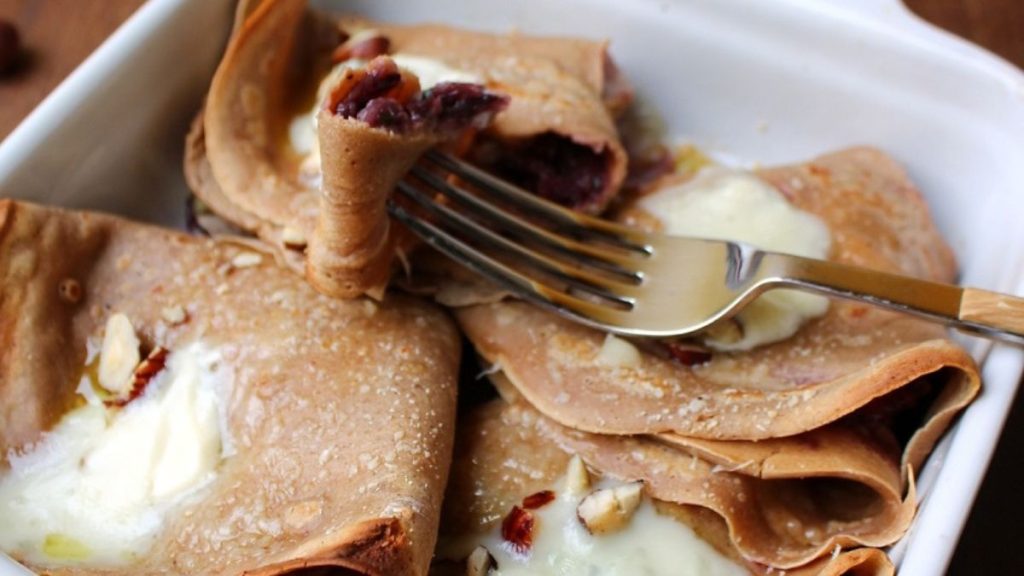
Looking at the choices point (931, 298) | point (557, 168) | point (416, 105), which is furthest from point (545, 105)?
point (931, 298)

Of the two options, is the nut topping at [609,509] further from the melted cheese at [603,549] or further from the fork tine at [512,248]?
the fork tine at [512,248]

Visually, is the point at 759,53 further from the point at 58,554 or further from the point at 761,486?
the point at 58,554

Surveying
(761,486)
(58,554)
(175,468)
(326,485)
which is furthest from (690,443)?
(58,554)

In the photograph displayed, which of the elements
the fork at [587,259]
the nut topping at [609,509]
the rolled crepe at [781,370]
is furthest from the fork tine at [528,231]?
the nut topping at [609,509]

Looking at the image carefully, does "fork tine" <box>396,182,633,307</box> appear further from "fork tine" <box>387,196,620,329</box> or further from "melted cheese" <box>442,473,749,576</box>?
"melted cheese" <box>442,473,749,576</box>

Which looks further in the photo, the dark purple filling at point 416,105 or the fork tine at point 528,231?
the fork tine at point 528,231

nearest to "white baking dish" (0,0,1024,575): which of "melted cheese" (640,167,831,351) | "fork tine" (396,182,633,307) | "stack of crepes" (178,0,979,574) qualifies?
"stack of crepes" (178,0,979,574)

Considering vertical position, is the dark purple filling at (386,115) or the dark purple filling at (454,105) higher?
the dark purple filling at (386,115)
